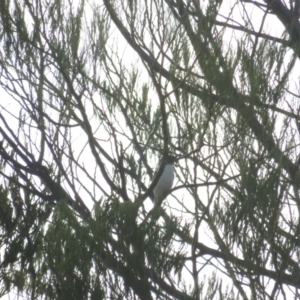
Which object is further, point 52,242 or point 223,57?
point 223,57

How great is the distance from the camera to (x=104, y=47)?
10.9ft

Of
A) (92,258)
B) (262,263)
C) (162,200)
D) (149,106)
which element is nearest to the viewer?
(92,258)

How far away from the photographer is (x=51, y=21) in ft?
10.7

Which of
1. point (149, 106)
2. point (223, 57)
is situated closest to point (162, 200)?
point (149, 106)

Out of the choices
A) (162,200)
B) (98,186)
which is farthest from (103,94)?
(162,200)

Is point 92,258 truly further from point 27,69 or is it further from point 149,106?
point 27,69

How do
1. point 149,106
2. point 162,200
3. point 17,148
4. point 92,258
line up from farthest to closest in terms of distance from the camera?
point 162,200
point 17,148
point 149,106
point 92,258

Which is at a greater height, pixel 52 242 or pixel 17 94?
pixel 17 94

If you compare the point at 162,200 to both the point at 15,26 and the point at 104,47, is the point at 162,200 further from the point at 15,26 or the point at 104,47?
the point at 15,26

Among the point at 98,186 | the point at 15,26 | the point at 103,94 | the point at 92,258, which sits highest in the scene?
the point at 15,26

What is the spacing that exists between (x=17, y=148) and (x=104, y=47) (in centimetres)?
59

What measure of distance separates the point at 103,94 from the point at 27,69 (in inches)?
13.3

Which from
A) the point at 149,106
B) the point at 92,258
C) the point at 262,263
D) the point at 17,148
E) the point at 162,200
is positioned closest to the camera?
the point at 92,258

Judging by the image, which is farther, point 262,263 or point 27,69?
point 27,69
